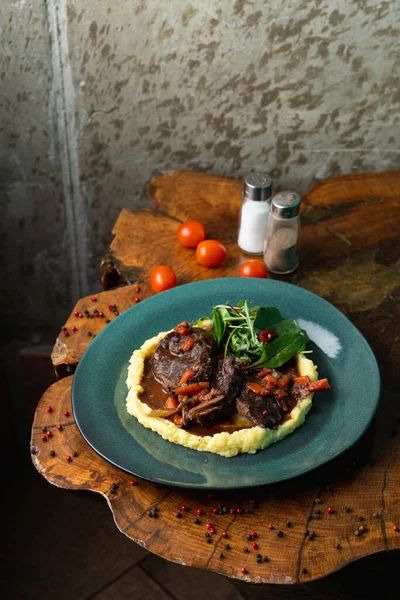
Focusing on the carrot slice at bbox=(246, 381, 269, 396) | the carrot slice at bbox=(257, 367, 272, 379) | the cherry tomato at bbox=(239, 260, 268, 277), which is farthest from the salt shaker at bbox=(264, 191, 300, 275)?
the carrot slice at bbox=(246, 381, 269, 396)

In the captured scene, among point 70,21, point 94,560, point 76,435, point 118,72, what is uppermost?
point 70,21

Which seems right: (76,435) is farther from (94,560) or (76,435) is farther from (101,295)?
(94,560)

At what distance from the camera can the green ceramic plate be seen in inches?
92.4

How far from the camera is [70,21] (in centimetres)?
362

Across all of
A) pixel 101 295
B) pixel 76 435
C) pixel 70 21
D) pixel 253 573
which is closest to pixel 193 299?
pixel 101 295

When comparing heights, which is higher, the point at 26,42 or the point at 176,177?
the point at 26,42

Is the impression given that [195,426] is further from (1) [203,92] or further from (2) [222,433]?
(1) [203,92]

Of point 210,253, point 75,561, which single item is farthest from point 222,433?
point 75,561

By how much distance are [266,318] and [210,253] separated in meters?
0.70

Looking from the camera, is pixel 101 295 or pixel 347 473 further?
pixel 101 295

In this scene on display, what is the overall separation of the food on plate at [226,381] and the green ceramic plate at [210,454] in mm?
51

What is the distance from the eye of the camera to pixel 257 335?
2.74 meters

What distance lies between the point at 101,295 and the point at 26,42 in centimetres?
151

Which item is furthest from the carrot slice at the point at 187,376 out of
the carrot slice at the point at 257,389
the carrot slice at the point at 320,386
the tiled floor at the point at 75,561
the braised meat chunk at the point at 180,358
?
the tiled floor at the point at 75,561
